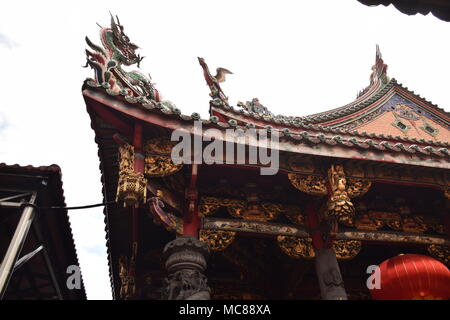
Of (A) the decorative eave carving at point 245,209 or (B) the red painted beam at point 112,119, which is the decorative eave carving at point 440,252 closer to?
(A) the decorative eave carving at point 245,209

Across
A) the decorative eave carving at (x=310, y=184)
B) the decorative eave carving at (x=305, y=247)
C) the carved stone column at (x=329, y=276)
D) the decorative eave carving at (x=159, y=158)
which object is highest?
the decorative eave carving at (x=159, y=158)

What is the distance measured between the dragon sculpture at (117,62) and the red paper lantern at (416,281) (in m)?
4.12

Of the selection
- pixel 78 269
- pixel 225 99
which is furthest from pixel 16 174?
pixel 225 99

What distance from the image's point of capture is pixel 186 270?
4523 millimetres

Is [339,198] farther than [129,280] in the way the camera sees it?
No

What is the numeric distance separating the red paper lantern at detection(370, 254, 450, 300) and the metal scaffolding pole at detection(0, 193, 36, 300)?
501 cm

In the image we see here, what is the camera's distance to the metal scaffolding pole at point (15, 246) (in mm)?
5430

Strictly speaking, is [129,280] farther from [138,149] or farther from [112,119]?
[112,119]

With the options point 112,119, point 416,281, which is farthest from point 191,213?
point 416,281

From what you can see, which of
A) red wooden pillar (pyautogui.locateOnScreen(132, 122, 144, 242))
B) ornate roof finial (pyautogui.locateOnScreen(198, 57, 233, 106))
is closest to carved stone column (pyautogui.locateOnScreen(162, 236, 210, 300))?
red wooden pillar (pyautogui.locateOnScreen(132, 122, 144, 242))

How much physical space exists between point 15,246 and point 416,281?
17.7 feet

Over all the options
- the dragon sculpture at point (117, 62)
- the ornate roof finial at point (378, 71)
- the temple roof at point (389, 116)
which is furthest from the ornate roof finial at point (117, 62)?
the ornate roof finial at point (378, 71)
